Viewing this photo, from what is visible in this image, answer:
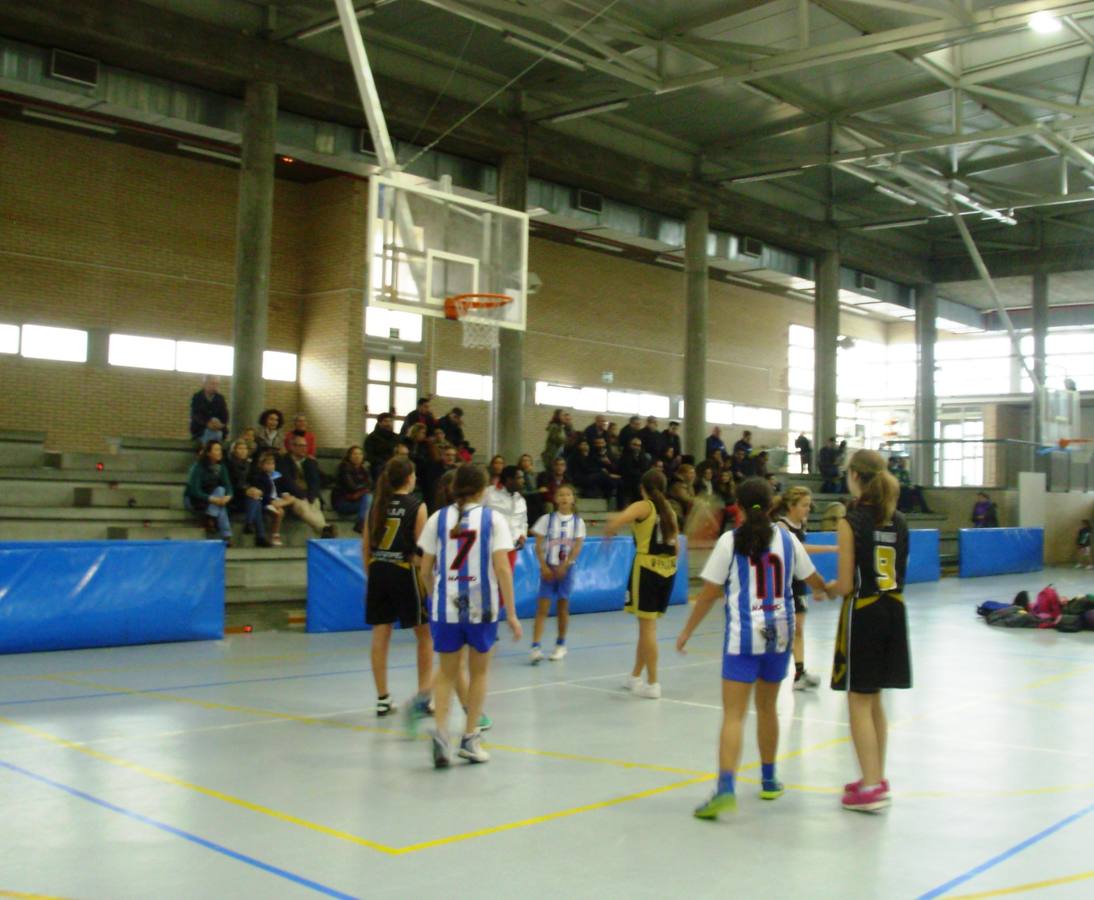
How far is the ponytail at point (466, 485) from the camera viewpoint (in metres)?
6.57

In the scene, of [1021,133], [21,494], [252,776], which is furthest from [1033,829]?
[1021,133]

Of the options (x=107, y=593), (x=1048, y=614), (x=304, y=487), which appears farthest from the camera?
(x=304, y=487)

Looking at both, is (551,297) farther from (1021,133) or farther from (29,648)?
(29,648)

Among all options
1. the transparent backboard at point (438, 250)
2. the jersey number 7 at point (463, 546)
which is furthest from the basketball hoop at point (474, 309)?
the jersey number 7 at point (463, 546)

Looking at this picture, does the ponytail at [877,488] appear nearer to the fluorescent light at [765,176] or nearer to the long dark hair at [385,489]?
the long dark hair at [385,489]

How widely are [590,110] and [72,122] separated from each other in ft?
33.6

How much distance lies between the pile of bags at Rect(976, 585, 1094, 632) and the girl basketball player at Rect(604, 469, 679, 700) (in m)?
8.01

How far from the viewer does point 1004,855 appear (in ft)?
16.3

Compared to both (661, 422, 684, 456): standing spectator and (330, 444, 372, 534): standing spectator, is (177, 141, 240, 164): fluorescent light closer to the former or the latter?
(330, 444, 372, 534): standing spectator

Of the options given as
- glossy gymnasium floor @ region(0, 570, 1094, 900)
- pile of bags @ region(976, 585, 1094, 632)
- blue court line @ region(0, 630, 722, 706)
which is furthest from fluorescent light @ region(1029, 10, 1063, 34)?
→ blue court line @ region(0, 630, 722, 706)

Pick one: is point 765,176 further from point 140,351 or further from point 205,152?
point 140,351

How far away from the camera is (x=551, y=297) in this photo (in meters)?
30.5

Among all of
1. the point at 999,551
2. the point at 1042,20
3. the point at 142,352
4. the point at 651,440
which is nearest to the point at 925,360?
the point at 999,551

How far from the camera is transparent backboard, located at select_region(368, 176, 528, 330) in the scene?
1374cm
